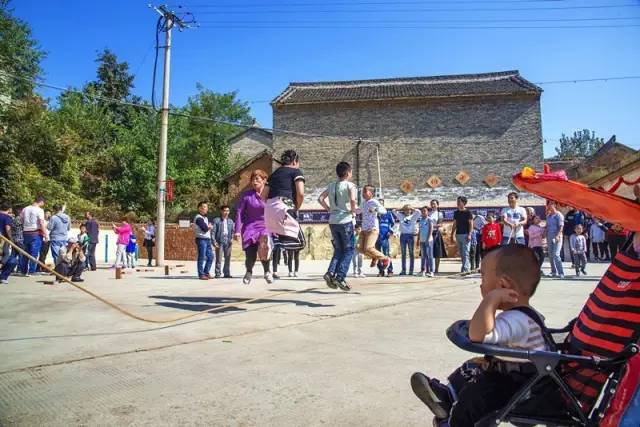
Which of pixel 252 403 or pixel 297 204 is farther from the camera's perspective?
pixel 297 204

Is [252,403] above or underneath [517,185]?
underneath

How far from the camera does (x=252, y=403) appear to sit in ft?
8.82

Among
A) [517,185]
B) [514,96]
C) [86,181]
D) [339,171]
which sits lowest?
[517,185]

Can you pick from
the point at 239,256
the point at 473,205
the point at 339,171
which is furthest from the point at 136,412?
the point at 473,205

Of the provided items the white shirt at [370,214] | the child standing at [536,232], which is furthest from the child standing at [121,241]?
the child standing at [536,232]

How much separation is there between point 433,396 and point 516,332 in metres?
0.42

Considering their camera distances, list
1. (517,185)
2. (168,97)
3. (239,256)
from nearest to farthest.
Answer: (517,185)
(168,97)
(239,256)

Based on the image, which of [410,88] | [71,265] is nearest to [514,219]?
[71,265]

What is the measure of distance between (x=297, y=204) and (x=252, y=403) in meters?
4.00

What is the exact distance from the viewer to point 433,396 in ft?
6.18

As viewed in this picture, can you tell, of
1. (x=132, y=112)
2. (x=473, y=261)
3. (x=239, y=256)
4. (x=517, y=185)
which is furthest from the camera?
(x=132, y=112)

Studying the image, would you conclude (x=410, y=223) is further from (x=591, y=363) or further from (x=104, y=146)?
(x=104, y=146)

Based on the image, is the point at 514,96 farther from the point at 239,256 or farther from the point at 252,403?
the point at 252,403

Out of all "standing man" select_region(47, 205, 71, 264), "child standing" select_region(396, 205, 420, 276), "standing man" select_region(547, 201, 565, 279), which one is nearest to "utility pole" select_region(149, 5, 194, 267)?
"standing man" select_region(47, 205, 71, 264)
